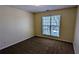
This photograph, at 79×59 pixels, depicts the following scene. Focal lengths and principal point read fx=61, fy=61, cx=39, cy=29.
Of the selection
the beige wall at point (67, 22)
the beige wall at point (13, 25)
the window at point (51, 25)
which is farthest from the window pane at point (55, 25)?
the beige wall at point (13, 25)

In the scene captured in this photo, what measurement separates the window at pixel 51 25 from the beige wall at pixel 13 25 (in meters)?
1.22

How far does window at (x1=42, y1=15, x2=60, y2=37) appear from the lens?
4252 millimetres

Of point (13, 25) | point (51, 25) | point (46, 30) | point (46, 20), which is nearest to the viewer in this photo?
point (13, 25)

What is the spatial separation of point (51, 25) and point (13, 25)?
2615 mm

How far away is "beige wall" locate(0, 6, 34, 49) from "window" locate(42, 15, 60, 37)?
122 cm

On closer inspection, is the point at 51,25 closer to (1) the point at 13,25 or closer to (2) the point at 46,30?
(2) the point at 46,30

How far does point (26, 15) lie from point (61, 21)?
2436mm

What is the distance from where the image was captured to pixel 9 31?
327cm

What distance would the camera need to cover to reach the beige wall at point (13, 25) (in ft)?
9.62

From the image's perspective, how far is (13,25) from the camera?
344cm

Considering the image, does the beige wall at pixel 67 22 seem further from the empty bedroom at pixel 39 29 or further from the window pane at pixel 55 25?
the window pane at pixel 55 25

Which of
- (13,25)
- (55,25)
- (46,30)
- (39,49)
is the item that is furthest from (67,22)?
(13,25)

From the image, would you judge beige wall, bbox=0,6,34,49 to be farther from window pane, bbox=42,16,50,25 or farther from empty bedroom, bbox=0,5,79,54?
window pane, bbox=42,16,50,25
